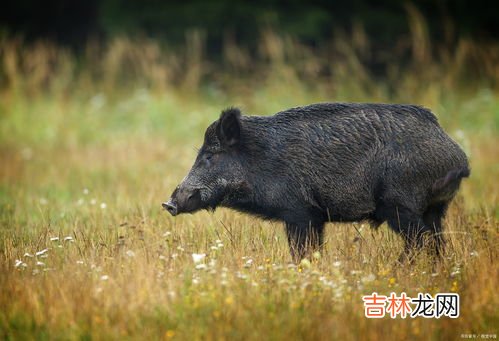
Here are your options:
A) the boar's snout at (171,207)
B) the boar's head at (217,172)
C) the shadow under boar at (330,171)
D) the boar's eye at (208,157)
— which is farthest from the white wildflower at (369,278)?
the boar's eye at (208,157)

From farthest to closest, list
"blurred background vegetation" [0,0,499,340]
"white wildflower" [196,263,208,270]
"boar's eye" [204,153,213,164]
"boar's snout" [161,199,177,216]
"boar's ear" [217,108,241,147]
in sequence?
"boar's eye" [204,153,213,164], "boar's ear" [217,108,241,147], "boar's snout" [161,199,177,216], "white wildflower" [196,263,208,270], "blurred background vegetation" [0,0,499,340]

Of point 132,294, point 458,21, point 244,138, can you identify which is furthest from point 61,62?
point 132,294

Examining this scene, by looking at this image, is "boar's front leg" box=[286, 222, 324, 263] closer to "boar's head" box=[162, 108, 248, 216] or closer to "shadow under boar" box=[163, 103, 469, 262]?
"shadow under boar" box=[163, 103, 469, 262]

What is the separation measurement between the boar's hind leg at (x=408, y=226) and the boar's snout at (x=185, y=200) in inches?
53.6

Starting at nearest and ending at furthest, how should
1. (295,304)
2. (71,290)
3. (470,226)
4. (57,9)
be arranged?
1. (295,304)
2. (71,290)
3. (470,226)
4. (57,9)

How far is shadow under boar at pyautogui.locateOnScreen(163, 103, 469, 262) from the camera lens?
5.47 metres

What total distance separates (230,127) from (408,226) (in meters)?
1.44

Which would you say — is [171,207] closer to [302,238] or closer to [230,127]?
[230,127]

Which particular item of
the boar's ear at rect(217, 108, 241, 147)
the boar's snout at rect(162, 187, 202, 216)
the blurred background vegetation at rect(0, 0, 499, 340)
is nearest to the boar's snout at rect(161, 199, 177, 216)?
the boar's snout at rect(162, 187, 202, 216)

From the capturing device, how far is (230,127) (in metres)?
5.78

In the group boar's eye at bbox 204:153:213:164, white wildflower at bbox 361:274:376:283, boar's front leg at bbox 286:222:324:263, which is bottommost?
white wildflower at bbox 361:274:376:283

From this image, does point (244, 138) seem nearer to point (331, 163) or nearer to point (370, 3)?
point (331, 163)

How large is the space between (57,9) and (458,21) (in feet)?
35.8

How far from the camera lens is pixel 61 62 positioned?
645 inches
